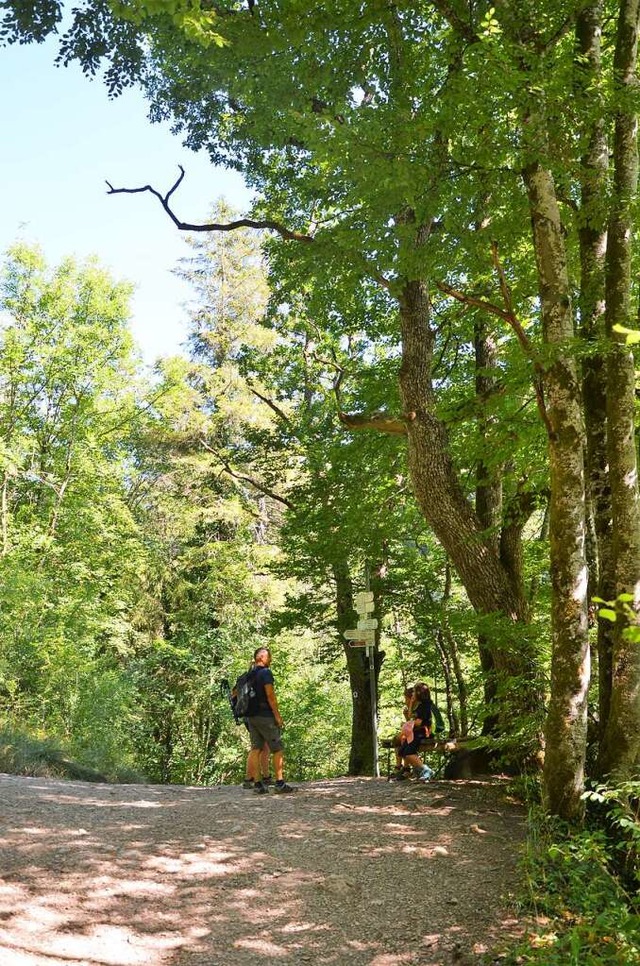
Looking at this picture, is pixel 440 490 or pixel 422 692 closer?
pixel 440 490

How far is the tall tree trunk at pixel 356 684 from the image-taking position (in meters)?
15.1

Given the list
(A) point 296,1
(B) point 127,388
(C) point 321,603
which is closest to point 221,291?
(B) point 127,388

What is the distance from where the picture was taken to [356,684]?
1570cm

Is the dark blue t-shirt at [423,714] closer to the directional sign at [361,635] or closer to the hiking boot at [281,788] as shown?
the directional sign at [361,635]

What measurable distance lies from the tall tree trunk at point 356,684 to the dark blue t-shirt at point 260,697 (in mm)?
5863

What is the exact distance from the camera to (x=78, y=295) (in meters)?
23.4

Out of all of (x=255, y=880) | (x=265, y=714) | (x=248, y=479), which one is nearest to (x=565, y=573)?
(x=255, y=880)

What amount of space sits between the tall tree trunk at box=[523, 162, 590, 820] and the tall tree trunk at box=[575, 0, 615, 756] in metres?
0.40

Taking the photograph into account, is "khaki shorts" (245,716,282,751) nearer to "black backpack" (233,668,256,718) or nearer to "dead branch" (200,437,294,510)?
"black backpack" (233,668,256,718)

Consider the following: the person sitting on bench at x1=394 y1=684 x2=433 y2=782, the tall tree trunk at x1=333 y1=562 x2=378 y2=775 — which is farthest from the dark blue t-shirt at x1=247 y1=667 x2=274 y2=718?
the tall tree trunk at x1=333 y1=562 x2=378 y2=775

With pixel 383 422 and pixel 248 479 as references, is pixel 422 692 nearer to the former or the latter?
pixel 383 422

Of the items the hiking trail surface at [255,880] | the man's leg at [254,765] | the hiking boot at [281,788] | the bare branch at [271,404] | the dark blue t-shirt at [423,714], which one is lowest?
the hiking trail surface at [255,880]

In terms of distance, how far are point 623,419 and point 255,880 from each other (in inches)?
176

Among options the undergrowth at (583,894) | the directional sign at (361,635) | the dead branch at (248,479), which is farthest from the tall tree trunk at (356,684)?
the undergrowth at (583,894)
